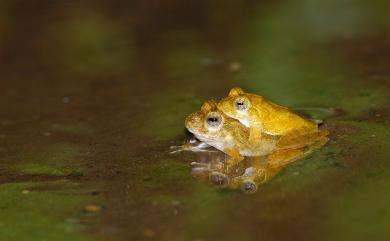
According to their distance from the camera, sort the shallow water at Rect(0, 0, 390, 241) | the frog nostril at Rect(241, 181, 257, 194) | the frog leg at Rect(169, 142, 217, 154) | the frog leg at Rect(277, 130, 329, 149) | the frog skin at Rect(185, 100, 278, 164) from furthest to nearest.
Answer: the frog leg at Rect(169, 142, 217, 154), the frog skin at Rect(185, 100, 278, 164), the frog leg at Rect(277, 130, 329, 149), the frog nostril at Rect(241, 181, 257, 194), the shallow water at Rect(0, 0, 390, 241)

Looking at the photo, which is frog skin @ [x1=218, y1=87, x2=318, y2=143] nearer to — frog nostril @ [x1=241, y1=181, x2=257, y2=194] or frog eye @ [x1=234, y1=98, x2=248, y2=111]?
frog eye @ [x1=234, y1=98, x2=248, y2=111]

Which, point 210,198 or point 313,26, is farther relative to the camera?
Result: point 313,26

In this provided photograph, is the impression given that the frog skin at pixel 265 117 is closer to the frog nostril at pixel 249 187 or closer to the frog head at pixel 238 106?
the frog head at pixel 238 106

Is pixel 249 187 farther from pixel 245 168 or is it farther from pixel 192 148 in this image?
pixel 192 148

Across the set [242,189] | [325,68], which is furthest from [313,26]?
[242,189]

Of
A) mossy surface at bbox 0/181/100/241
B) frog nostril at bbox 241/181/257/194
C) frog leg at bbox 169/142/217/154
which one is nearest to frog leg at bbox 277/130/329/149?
frog nostril at bbox 241/181/257/194

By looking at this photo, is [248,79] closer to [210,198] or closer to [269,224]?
[210,198]

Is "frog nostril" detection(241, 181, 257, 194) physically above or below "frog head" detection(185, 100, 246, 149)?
below
